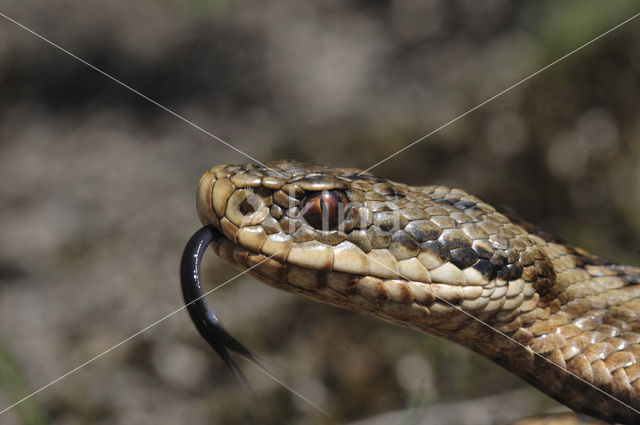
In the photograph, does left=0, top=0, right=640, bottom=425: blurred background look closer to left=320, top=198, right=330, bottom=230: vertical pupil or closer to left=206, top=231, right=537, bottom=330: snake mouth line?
left=206, top=231, right=537, bottom=330: snake mouth line

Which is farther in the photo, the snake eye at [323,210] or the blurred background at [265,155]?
the blurred background at [265,155]

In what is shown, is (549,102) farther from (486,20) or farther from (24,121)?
(24,121)

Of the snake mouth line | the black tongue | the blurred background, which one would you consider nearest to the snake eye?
the snake mouth line

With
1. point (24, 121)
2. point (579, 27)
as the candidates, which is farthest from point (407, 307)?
point (24, 121)

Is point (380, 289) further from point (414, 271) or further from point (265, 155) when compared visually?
point (265, 155)

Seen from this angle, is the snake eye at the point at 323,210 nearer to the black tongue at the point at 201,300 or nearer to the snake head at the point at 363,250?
the snake head at the point at 363,250

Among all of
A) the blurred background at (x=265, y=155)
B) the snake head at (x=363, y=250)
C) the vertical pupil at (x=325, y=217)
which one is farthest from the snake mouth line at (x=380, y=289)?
the blurred background at (x=265, y=155)

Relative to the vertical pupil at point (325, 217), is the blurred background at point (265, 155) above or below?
below

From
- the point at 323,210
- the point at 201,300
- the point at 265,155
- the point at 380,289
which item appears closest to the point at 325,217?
the point at 323,210
